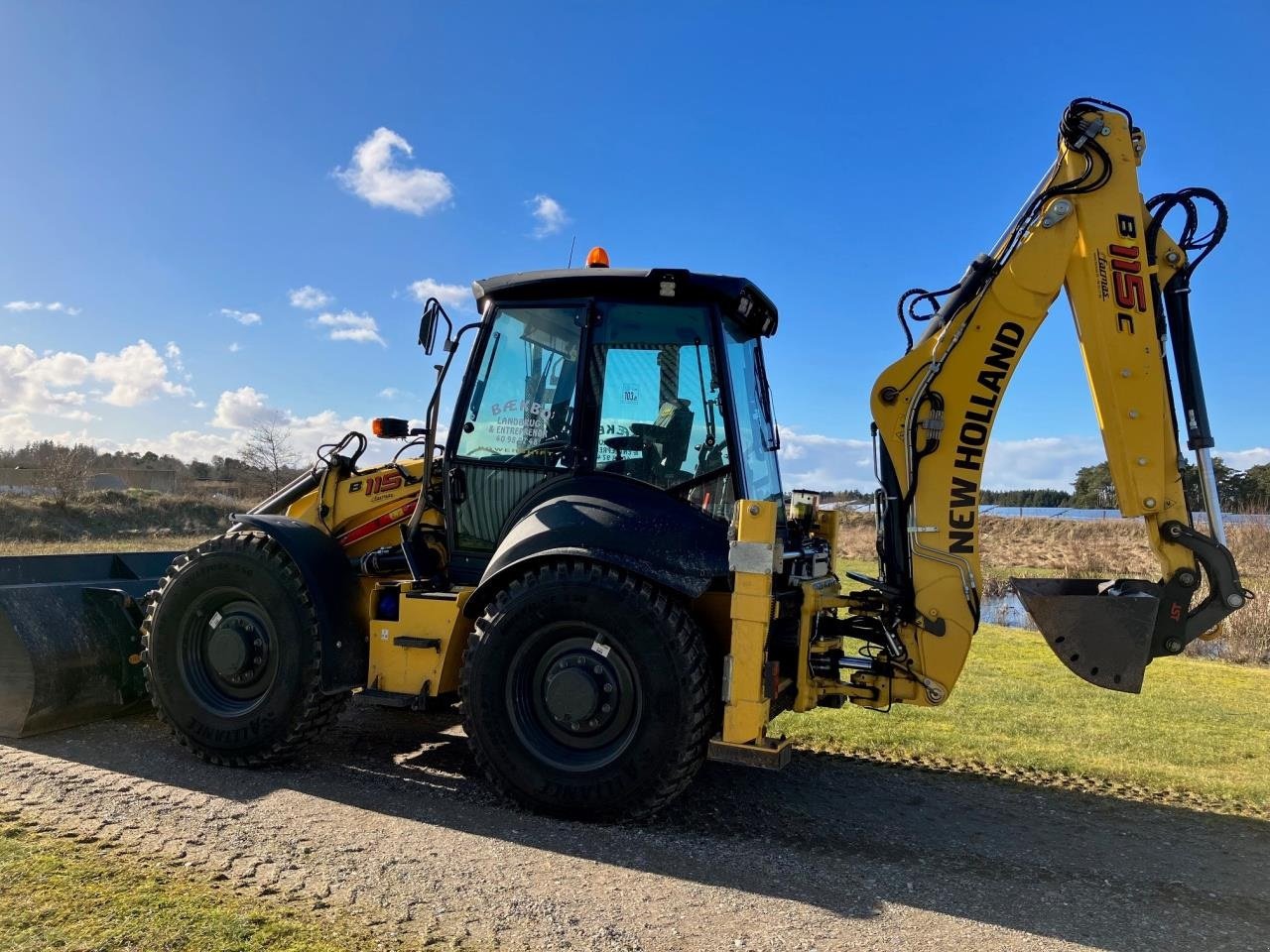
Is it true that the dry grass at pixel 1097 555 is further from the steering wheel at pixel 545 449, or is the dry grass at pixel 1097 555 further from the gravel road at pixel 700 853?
the steering wheel at pixel 545 449

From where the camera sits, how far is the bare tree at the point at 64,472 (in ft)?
107

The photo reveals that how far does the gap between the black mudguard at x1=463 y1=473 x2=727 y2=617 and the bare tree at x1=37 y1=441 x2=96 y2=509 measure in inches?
1284

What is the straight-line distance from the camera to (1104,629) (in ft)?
15.0

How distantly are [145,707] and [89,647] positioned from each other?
2.23ft

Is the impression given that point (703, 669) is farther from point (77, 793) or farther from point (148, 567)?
point (148, 567)

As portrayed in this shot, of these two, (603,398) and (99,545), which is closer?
(603,398)

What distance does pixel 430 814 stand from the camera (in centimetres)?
454

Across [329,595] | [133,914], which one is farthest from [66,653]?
[133,914]

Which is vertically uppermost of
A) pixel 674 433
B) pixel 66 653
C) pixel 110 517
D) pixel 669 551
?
pixel 674 433

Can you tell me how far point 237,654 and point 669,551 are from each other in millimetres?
2708

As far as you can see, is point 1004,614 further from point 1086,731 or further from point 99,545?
point 99,545

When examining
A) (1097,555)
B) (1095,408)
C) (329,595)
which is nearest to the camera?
(1095,408)

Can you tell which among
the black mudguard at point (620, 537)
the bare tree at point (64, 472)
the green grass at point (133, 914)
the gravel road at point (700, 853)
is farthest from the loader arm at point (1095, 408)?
the bare tree at point (64, 472)

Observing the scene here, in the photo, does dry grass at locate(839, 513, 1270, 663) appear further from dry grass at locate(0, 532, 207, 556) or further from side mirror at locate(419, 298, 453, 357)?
dry grass at locate(0, 532, 207, 556)
